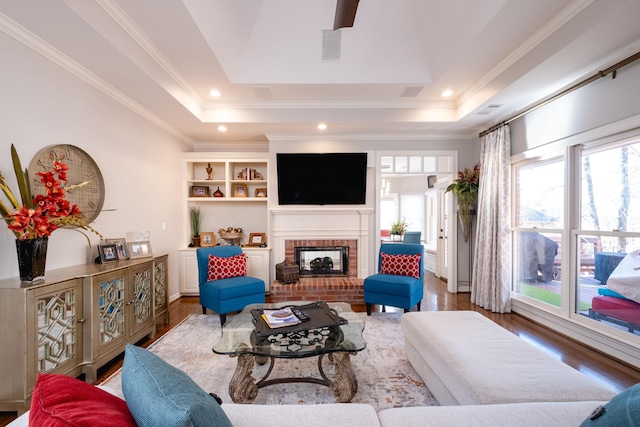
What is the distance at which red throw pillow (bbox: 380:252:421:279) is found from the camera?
386 centimetres

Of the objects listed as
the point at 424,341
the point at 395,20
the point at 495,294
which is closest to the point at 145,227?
the point at 424,341

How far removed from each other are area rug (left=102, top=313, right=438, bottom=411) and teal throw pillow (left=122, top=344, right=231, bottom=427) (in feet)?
4.05

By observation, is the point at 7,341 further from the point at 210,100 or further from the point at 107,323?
the point at 210,100

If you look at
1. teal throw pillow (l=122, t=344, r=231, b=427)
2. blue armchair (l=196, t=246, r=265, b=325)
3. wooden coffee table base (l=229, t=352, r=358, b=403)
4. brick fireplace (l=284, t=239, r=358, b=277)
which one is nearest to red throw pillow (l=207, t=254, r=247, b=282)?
blue armchair (l=196, t=246, r=265, b=325)

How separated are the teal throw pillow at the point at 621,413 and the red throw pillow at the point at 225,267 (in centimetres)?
350

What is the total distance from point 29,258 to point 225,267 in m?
1.98

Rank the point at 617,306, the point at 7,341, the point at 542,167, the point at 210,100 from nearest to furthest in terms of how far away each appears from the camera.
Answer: the point at 7,341
the point at 617,306
the point at 542,167
the point at 210,100

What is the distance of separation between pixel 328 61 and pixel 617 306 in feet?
12.3

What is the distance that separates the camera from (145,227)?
3727 mm

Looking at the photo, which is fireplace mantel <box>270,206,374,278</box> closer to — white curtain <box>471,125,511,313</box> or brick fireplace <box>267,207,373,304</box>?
brick fireplace <box>267,207,373,304</box>

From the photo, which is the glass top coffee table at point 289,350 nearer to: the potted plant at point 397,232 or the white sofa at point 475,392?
the white sofa at point 475,392

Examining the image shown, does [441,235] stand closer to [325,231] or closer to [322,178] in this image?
[325,231]

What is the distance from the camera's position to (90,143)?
285 cm

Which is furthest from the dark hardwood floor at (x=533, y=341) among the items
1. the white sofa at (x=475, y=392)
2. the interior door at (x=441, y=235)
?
the white sofa at (x=475, y=392)
